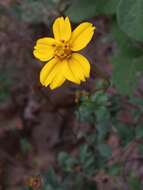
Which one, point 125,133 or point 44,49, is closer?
point 44,49

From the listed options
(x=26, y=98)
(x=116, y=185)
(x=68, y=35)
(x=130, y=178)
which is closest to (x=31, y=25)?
(x=26, y=98)

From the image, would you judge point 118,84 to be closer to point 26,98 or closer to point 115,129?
point 115,129

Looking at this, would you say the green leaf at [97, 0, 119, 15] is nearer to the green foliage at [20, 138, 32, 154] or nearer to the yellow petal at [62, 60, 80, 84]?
the yellow petal at [62, 60, 80, 84]

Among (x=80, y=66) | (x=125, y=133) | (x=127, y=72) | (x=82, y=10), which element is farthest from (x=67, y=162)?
(x=80, y=66)

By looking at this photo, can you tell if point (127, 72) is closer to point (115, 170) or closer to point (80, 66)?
point (115, 170)

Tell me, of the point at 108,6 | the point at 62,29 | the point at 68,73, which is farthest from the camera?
the point at 108,6

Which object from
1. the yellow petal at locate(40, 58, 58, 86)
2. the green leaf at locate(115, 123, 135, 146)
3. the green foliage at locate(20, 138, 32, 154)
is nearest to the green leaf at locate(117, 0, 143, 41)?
the yellow petal at locate(40, 58, 58, 86)
